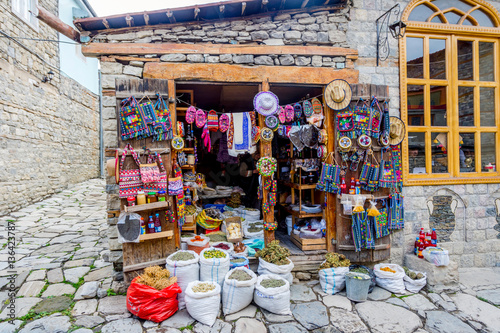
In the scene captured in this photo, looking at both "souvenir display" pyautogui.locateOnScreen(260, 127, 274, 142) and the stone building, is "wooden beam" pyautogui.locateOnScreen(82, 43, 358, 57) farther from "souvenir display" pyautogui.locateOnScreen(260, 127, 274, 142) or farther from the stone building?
"souvenir display" pyautogui.locateOnScreen(260, 127, 274, 142)

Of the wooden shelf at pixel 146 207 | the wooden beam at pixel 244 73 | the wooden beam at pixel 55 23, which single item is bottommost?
the wooden shelf at pixel 146 207

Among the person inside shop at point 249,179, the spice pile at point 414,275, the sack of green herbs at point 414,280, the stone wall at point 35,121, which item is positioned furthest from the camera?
the stone wall at point 35,121

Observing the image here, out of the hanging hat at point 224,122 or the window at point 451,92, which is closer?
the hanging hat at point 224,122

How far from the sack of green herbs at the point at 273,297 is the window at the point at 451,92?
3089 mm

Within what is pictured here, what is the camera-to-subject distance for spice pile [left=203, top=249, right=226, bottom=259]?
3.98 m

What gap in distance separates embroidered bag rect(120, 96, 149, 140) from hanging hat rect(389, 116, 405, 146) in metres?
3.97

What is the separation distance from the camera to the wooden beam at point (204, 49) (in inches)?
165

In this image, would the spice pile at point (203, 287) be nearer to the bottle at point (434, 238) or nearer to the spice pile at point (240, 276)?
the spice pile at point (240, 276)

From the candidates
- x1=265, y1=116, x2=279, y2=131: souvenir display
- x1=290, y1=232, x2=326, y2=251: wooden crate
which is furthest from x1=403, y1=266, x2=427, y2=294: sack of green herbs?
x1=265, y1=116, x2=279, y2=131: souvenir display

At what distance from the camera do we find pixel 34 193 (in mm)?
9234

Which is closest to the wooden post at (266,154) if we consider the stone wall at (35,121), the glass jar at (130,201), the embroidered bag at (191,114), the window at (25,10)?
the embroidered bag at (191,114)

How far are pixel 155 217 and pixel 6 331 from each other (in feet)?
6.72

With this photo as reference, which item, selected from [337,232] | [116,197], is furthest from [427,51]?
[116,197]

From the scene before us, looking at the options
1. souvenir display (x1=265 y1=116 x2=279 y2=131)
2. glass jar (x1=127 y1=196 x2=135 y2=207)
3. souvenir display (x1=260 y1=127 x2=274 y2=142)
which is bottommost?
glass jar (x1=127 y1=196 x2=135 y2=207)
